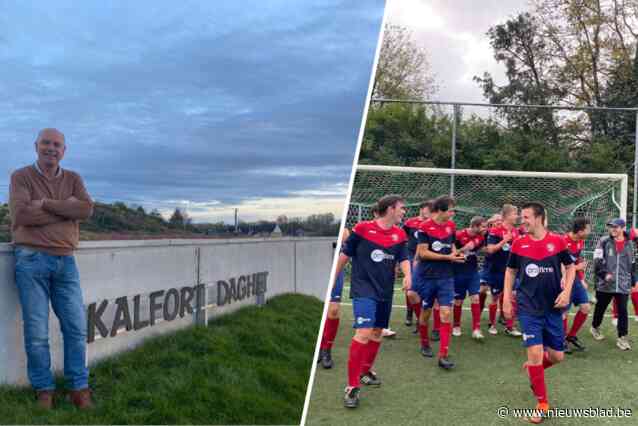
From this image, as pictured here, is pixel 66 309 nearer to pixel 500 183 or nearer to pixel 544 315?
pixel 544 315

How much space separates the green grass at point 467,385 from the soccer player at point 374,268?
0.28 m

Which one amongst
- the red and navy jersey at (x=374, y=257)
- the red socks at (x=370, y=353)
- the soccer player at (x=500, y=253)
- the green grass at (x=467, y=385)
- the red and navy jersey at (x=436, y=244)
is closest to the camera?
the green grass at (x=467, y=385)

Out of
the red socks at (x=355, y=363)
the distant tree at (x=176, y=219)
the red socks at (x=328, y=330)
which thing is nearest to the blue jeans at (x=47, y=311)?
the distant tree at (x=176, y=219)

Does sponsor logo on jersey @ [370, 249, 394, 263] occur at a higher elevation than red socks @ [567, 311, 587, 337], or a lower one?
higher

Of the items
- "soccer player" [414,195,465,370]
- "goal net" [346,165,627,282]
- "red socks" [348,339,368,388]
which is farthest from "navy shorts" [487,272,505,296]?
"goal net" [346,165,627,282]

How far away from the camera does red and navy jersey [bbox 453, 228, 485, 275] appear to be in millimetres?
5771

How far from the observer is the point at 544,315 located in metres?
3.82

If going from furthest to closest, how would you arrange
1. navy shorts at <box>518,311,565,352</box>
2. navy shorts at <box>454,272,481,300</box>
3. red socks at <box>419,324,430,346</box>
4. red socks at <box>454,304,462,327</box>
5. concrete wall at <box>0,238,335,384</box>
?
1. red socks at <box>454,304,462,327</box>
2. navy shorts at <box>454,272,481,300</box>
3. red socks at <box>419,324,430,346</box>
4. navy shorts at <box>518,311,565,352</box>
5. concrete wall at <box>0,238,335,384</box>

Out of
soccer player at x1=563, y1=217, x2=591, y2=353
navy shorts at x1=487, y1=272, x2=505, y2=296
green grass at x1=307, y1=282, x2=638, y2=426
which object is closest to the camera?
green grass at x1=307, y1=282, x2=638, y2=426

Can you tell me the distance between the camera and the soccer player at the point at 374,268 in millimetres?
3877

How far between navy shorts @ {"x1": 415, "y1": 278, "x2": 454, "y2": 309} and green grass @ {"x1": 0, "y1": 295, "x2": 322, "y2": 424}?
1068mm

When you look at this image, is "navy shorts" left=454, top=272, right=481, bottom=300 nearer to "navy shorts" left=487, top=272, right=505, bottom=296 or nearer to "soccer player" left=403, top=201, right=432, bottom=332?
"navy shorts" left=487, top=272, right=505, bottom=296
